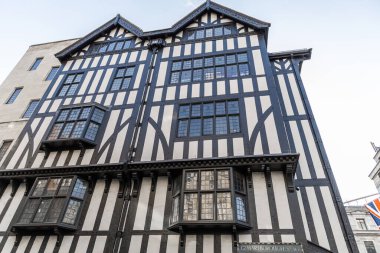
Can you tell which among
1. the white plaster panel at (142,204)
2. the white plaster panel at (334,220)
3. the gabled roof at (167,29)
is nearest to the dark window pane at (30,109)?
the gabled roof at (167,29)

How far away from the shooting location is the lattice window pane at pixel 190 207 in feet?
26.6

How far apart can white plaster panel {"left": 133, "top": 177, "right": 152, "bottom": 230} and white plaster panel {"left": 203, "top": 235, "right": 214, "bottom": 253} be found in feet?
7.59

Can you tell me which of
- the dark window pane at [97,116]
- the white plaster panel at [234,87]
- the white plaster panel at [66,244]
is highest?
the white plaster panel at [234,87]

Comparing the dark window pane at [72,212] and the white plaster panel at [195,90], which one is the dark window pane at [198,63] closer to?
the white plaster panel at [195,90]

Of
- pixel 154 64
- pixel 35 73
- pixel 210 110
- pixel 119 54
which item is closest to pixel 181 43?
pixel 154 64

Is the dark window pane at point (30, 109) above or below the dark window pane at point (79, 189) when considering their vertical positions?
above

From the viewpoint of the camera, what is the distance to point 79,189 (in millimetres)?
9898

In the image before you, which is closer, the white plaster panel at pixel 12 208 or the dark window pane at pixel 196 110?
the white plaster panel at pixel 12 208

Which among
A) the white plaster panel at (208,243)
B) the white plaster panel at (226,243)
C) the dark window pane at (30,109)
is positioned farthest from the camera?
the dark window pane at (30,109)

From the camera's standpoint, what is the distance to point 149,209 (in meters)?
9.02

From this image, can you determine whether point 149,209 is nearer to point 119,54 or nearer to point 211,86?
point 211,86

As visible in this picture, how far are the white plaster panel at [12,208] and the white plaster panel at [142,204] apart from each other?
17.7 ft

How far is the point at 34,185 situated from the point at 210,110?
26.9ft

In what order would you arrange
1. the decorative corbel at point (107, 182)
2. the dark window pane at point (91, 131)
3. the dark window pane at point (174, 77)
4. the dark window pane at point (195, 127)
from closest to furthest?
the decorative corbel at point (107, 182) → the dark window pane at point (195, 127) → the dark window pane at point (91, 131) → the dark window pane at point (174, 77)
